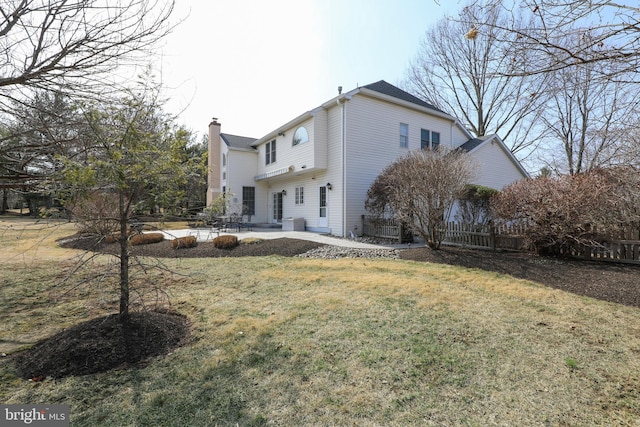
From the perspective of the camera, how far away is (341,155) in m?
13.4

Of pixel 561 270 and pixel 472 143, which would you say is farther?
pixel 472 143

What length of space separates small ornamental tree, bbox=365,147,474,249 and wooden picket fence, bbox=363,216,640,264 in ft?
5.17

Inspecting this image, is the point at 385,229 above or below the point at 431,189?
below

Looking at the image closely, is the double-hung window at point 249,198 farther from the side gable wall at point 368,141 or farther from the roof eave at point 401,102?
the roof eave at point 401,102

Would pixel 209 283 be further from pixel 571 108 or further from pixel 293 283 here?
pixel 571 108

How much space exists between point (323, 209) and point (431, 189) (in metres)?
6.88

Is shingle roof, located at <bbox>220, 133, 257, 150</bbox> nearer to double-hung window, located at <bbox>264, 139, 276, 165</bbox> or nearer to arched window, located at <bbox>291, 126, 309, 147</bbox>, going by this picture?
double-hung window, located at <bbox>264, 139, 276, 165</bbox>

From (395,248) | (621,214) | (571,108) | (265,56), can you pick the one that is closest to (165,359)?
(265,56)

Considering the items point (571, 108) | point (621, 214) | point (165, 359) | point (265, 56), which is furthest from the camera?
point (571, 108)

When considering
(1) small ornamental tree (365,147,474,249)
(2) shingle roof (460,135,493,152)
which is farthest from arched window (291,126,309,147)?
(2) shingle roof (460,135,493,152)

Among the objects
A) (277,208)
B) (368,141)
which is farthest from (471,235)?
(277,208)

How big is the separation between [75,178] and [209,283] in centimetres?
387

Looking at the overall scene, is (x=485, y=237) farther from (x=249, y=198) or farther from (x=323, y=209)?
(x=249, y=198)

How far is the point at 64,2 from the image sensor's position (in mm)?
3006
